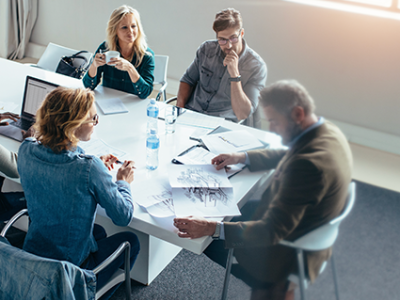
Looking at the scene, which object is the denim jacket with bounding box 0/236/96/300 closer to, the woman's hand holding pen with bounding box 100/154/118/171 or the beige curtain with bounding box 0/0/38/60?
the woman's hand holding pen with bounding box 100/154/118/171

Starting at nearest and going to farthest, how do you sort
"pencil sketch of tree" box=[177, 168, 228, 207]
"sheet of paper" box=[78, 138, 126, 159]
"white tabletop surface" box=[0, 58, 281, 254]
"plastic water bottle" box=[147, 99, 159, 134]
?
"white tabletop surface" box=[0, 58, 281, 254], "pencil sketch of tree" box=[177, 168, 228, 207], "sheet of paper" box=[78, 138, 126, 159], "plastic water bottle" box=[147, 99, 159, 134]

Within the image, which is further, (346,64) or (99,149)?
(99,149)

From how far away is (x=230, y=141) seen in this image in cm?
195

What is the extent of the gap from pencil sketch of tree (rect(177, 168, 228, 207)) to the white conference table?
0.25ft

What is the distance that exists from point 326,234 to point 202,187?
100cm

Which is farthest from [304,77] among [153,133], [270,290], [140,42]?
[140,42]

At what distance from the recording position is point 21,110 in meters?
2.09

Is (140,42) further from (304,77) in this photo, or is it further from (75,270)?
(304,77)

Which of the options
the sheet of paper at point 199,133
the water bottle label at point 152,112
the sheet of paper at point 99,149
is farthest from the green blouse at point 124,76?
the sheet of paper at point 99,149

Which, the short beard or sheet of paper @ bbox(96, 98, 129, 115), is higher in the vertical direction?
the short beard

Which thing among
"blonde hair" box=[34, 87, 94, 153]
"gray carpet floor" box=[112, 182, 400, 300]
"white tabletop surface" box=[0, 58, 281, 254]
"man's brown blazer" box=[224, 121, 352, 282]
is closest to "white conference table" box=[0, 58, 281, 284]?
"white tabletop surface" box=[0, 58, 281, 254]

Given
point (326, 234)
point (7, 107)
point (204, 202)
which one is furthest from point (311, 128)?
point (7, 107)

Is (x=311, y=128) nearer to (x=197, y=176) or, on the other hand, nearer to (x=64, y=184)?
(x=64, y=184)

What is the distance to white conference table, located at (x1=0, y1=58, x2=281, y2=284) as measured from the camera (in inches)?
54.4
